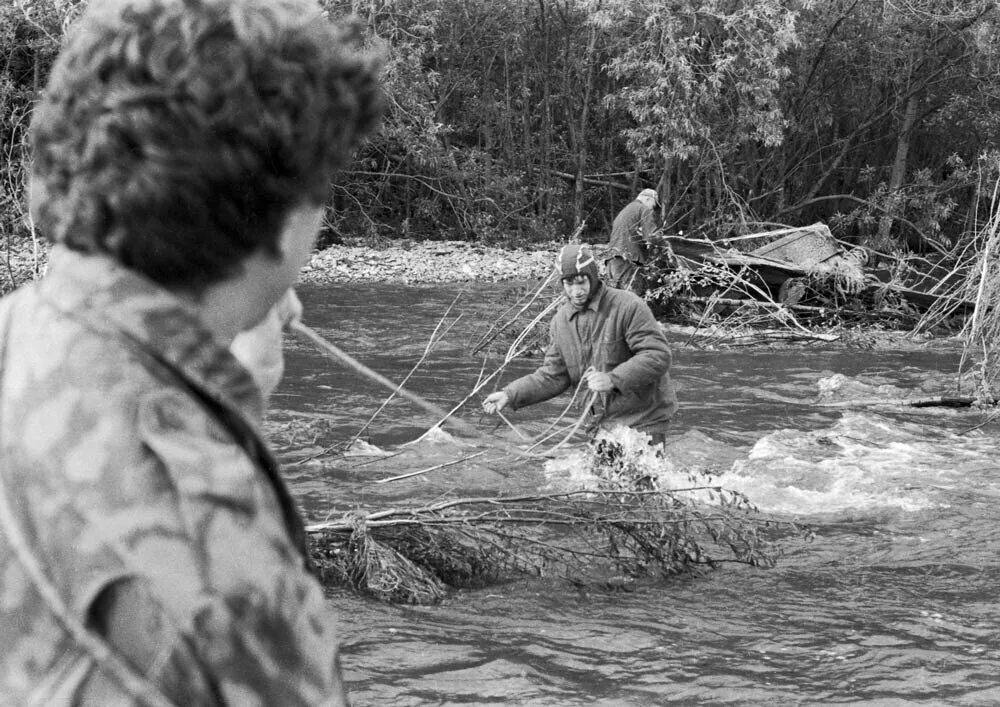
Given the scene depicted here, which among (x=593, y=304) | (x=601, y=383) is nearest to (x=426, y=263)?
(x=593, y=304)

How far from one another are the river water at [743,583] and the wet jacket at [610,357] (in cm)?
115

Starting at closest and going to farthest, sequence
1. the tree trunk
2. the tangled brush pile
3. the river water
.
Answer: the river water
the tangled brush pile
the tree trunk

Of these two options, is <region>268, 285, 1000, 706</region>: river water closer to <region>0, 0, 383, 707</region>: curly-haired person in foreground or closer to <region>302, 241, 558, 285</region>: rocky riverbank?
<region>0, 0, 383, 707</region>: curly-haired person in foreground

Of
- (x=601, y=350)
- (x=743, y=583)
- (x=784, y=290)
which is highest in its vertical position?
(x=601, y=350)

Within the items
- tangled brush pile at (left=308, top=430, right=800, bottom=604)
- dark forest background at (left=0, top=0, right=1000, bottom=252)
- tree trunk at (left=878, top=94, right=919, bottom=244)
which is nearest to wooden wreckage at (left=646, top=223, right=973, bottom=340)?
dark forest background at (left=0, top=0, right=1000, bottom=252)

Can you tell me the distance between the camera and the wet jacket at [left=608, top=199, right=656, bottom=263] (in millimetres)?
16234

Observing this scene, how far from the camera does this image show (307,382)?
41.9 feet

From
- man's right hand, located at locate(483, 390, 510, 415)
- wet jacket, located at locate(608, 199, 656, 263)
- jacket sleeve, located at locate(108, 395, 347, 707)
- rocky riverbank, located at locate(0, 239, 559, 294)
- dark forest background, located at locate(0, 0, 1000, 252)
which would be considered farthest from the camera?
dark forest background, located at locate(0, 0, 1000, 252)

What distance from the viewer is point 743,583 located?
6.73 meters

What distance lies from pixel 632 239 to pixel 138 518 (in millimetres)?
15563

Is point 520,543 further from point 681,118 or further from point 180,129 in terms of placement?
point 681,118

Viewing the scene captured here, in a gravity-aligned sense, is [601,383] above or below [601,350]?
below

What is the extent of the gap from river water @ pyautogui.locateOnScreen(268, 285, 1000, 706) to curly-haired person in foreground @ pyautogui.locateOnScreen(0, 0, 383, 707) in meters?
4.15

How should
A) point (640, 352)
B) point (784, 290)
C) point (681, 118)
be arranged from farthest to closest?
point (681, 118), point (784, 290), point (640, 352)
